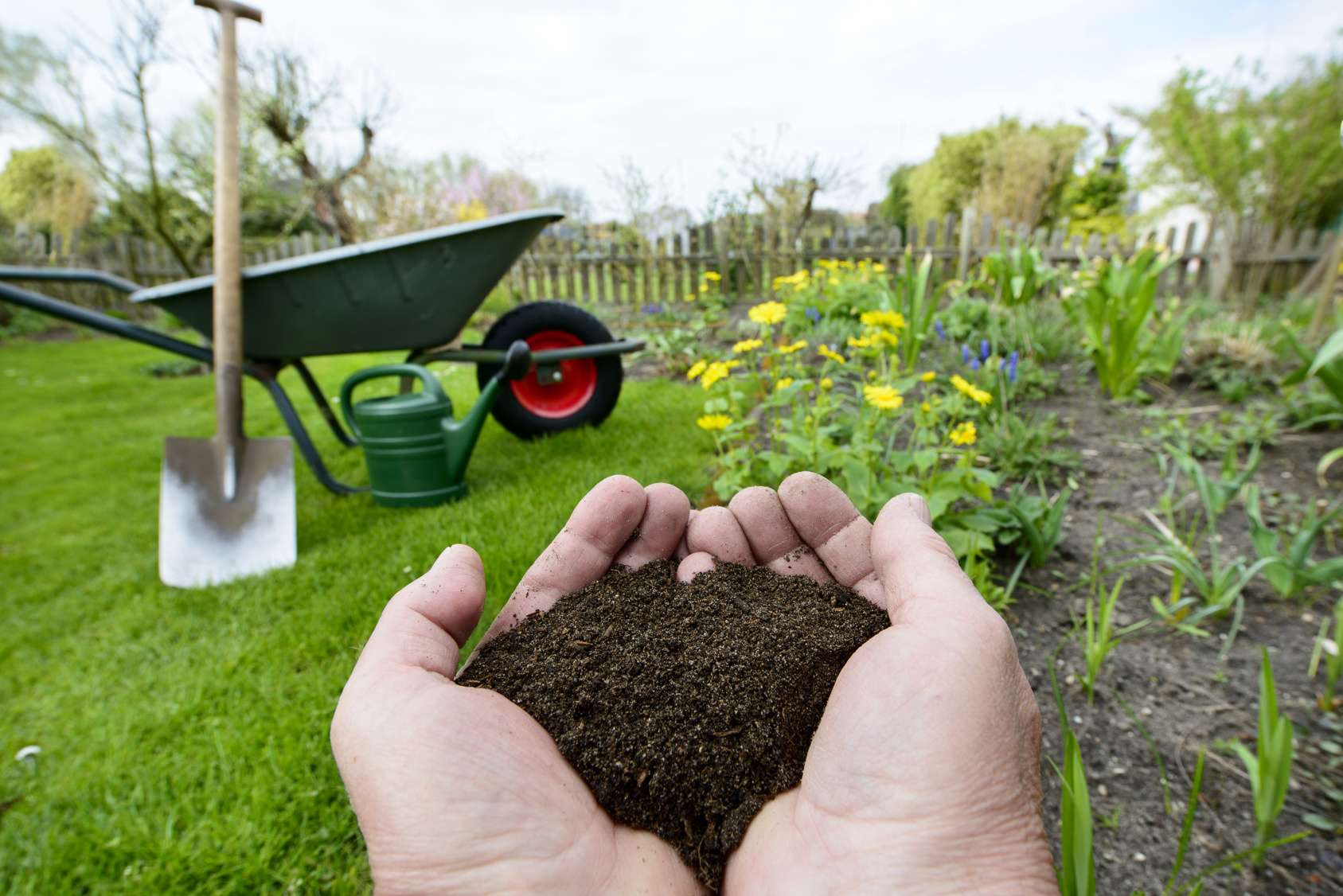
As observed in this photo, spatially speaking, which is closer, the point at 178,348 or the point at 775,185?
the point at 178,348

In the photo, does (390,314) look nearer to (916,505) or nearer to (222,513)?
(222,513)

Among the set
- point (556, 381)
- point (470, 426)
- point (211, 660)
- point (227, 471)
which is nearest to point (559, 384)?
point (556, 381)

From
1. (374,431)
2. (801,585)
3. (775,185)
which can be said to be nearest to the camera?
(801,585)

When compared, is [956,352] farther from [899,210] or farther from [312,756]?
[899,210]

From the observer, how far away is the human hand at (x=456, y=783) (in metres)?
0.66

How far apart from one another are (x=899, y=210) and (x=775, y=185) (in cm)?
1030

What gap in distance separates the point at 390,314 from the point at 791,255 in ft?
16.2

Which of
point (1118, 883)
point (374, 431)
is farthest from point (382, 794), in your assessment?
point (374, 431)

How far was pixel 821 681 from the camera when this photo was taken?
2.76 ft

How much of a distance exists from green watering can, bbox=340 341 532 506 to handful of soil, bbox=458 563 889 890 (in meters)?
1.39

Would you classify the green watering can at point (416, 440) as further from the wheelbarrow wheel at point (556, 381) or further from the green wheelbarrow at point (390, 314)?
the wheelbarrow wheel at point (556, 381)

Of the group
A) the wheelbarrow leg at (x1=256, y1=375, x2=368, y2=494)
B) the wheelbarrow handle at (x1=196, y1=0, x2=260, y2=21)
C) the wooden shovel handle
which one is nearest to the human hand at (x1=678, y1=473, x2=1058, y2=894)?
the wheelbarrow leg at (x1=256, y1=375, x2=368, y2=494)

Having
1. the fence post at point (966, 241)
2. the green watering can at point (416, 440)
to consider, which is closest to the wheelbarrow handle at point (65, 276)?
the green watering can at point (416, 440)

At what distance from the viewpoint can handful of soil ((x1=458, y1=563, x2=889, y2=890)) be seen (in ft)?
2.58
